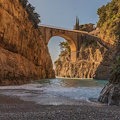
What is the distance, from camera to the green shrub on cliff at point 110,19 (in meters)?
33.2

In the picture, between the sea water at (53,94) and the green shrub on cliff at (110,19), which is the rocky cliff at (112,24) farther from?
the sea water at (53,94)

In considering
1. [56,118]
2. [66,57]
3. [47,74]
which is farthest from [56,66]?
[56,118]

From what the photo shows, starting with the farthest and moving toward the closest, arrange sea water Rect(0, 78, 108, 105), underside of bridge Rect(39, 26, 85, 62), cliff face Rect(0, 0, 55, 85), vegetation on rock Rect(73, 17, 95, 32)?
vegetation on rock Rect(73, 17, 95, 32), underside of bridge Rect(39, 26, 85, 62), cliff face Rect(0, 0, 55, 85), sea water Rect(0, 78, 108, 105)

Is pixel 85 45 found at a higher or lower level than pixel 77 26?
lower

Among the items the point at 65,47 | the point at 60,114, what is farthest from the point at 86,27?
the point at 60,114

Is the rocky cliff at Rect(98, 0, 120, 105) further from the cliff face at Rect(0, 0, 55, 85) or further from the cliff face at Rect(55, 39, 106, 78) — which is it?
the cliff face at Rect(0, 0, 55, 85)

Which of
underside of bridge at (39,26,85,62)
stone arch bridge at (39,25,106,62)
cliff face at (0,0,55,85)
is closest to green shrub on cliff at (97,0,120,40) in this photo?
stone arch bridge at (39,25,106,62)

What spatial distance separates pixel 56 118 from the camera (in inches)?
111

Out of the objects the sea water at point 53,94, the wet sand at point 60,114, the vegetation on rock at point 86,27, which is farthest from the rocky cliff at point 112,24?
the wet sand at point 60,114

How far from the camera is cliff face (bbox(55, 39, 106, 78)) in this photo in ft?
124

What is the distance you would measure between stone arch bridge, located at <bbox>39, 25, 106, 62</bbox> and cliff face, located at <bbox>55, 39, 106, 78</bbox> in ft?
5.00

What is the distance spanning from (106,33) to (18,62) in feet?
97.1

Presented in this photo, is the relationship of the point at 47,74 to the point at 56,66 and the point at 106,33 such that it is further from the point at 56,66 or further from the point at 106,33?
the point at 56,66

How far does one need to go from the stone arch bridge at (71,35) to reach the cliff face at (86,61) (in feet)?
5.00
